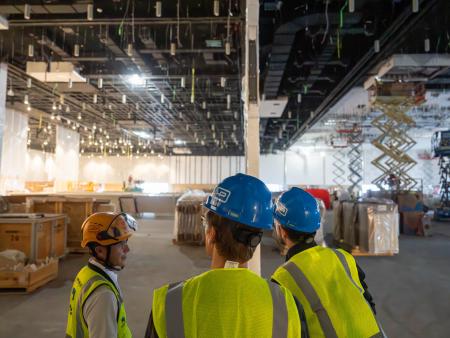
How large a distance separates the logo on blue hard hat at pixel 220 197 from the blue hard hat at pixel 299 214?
0.83m

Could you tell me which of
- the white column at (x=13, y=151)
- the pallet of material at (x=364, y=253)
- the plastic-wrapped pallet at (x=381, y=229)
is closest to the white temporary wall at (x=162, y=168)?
the white column at (x=13, y=151)

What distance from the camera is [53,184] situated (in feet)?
68.4

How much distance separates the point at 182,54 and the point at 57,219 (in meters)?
5.89

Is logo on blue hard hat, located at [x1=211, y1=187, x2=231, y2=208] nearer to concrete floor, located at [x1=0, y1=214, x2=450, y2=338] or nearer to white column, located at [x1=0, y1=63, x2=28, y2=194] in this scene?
concrete floor, located at [x1=0, y1=214, x2=450, y2=338]

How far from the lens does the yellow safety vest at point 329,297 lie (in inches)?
54.2

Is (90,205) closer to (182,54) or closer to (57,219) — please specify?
(57,219)

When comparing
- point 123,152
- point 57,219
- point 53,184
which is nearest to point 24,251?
point 57,219

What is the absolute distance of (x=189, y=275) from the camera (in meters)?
6.26

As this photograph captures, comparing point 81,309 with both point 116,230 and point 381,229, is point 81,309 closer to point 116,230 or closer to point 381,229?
point 116,230

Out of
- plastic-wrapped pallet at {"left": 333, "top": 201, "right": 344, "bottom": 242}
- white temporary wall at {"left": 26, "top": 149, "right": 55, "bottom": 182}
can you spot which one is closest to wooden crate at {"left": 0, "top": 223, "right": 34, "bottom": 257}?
plastic-wrapped pallet at {"left": 333, "top": 201, "right": 344, "bottom": 242}

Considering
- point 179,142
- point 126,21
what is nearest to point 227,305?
point 126,21

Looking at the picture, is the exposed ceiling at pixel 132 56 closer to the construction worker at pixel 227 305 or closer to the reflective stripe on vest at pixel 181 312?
the construction worker at pixel 227 305

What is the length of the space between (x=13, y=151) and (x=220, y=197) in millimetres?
19286

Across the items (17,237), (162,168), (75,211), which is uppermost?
(162,168)
